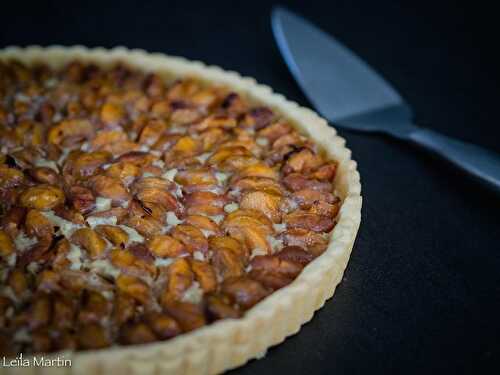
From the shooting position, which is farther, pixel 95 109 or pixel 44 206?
pixel 95 109

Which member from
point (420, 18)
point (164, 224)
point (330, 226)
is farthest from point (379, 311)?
point (420, 18)

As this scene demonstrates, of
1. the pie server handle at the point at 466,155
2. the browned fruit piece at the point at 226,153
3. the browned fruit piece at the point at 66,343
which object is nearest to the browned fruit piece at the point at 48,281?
the browned fruit piece at the point at 66,343

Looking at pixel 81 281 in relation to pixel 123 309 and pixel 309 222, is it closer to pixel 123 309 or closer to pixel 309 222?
pixel 123 309

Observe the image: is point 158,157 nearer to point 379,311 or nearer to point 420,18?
point 379,311

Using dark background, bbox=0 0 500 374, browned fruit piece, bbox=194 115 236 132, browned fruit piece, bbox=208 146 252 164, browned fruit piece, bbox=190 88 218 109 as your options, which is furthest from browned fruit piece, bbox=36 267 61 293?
browned fruit piece, bbox=190 88 218 109

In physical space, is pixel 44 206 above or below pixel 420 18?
below

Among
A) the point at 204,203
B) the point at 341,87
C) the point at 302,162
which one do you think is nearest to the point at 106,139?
the point at 204,203

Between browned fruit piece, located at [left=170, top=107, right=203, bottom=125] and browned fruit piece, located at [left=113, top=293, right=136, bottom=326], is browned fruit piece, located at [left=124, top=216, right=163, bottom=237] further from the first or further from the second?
browned fruit piece, located at [left=170, top=107, right=203, bottom=125]
